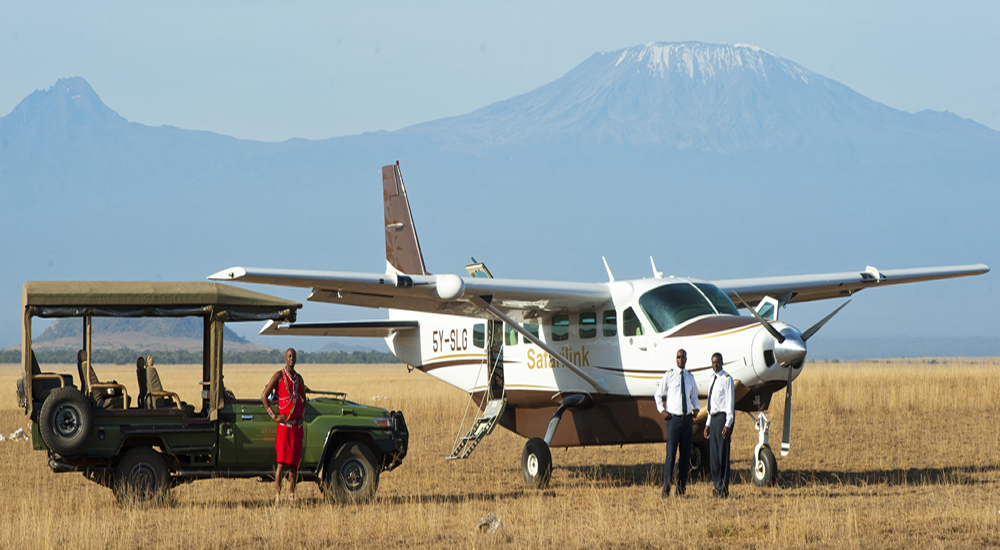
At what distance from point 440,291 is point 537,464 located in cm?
322

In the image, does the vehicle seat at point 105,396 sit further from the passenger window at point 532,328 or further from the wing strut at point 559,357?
the passenger window at point 532,328

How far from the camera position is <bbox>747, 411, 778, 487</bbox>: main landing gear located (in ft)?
43.7

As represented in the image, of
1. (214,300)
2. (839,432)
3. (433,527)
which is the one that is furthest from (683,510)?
(839,432)

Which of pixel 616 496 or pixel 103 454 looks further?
pixel 616 496

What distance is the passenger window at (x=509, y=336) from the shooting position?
54.3 ft

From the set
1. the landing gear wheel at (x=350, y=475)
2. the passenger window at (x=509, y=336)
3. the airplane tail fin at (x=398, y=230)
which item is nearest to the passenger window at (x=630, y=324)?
the passenger window at (x=509, y=336)

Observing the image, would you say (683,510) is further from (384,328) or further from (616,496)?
(384,328)

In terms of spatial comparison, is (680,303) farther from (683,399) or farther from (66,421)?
(66,421)

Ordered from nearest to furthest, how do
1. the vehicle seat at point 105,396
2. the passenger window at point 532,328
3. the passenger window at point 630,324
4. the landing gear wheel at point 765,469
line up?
the vehicle seat at point 105,396 < the landing gear wheel at point 765,469 < the passenger window at point 630,324 < the passenger window at point 532,328

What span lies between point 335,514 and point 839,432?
14049 mm

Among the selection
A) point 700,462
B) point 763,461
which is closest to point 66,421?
point 763,461

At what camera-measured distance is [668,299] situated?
1438 centimetres

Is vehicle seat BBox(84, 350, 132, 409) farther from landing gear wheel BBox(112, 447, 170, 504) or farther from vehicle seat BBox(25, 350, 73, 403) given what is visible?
landing gear wheel BBox(112, 447, 170, 504)

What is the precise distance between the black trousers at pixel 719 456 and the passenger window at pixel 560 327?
3644 mm
